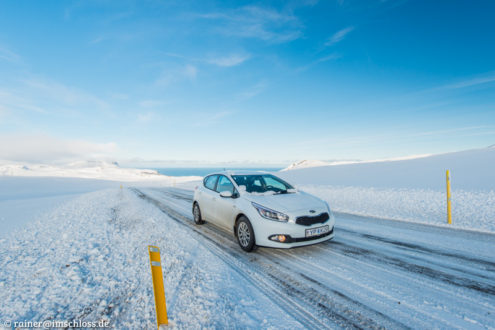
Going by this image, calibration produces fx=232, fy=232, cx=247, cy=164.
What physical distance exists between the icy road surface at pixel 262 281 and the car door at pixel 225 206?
1.43 ft

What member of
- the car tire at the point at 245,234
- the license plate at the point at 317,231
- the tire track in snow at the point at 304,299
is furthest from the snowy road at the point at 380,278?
the license plate at the point at 317,231

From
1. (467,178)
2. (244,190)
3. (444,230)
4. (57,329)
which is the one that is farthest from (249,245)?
(467,178)

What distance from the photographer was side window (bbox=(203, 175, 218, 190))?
→ 21.4ft

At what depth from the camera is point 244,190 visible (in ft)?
17.0

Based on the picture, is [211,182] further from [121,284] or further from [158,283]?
[158,283]

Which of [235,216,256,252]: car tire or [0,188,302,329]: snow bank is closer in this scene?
[0,188,302,329]: snow bank

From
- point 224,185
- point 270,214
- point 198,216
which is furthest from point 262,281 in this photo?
point 198,216

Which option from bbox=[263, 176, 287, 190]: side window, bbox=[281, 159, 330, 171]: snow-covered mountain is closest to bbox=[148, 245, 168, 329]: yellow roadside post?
bbox=[263, 176, 287, 190]: side window

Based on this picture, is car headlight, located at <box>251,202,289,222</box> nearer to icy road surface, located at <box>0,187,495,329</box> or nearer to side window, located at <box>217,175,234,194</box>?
icy road surface, located at <box>0,187,495,329</box>

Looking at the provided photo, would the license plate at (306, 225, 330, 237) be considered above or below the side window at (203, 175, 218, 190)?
below

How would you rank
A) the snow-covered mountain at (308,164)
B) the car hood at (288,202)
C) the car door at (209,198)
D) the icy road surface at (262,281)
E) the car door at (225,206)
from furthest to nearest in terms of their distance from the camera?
the snow-covered mountain at (308,164)
the car door at (209,198)
the car door at (225,206)
the car hood at (288,202)
the icy road surface at (262,281)

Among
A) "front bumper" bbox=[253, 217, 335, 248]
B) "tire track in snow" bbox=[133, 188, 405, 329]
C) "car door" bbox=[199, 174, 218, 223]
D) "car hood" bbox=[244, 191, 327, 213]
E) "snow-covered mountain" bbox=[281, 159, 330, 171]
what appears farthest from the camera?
"snow-covered mountain" bbox=[281, 159, 330, 171]

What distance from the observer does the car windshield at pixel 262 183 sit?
564 cm

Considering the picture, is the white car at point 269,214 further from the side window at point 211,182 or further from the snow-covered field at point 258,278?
the side window at point 211,182
